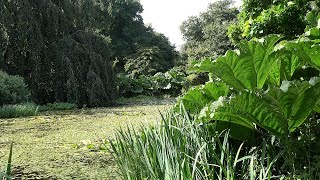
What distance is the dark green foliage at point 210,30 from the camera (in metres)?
24.1

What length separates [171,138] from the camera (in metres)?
1.57

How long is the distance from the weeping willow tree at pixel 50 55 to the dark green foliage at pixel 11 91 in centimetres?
93

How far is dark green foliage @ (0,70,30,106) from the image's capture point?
7934 mm

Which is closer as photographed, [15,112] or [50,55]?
[15,112]

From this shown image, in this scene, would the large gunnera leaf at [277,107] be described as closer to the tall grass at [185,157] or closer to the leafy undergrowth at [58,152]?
the tall grass at [185,157]

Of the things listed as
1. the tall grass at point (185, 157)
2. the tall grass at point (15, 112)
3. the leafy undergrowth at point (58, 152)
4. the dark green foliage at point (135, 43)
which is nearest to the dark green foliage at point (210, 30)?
the dark green foliage at point (135, 43)

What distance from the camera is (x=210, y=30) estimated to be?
2639cm

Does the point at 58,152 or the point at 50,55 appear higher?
the point at 50,55

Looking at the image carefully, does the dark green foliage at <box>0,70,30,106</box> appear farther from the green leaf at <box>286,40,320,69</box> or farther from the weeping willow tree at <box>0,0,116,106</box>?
the green leaf at <box>286,40,320,69</box>

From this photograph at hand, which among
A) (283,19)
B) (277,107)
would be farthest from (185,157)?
(283,19)

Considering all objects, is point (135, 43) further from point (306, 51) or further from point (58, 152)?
point (306, 51)

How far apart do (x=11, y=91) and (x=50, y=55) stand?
1.88m

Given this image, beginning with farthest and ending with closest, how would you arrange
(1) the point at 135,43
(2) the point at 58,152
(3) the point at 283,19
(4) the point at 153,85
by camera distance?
(1) the point at 135,43
(4) the point at 153,85
(3) the point at 283,19
(2) the point at 58,152

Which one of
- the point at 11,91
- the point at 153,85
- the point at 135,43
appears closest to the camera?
the point at 11,91
